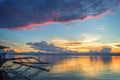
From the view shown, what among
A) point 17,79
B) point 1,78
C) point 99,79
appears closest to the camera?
point 1,78

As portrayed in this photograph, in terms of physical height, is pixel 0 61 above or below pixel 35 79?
above

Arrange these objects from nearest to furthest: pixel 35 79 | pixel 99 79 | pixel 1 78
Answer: pixel 1 78
pixel 35 79
pixel 99 79

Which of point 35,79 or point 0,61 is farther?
point 35,79

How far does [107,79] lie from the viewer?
68.3 metres

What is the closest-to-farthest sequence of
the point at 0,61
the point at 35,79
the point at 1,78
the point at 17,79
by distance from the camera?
the point at 1,78 < the point at 0,61 < the point at 17,79 < the point at 35,79

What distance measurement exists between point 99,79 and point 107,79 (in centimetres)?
272

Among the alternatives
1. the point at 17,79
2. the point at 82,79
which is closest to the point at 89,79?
the point at 82,79

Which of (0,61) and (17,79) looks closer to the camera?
(0,61)

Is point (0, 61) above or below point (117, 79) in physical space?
above

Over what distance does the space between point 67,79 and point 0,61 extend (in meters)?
27.2

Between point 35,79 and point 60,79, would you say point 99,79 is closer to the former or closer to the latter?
point 60,79

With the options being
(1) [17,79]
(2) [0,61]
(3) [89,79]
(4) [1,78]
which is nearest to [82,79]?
(3) [89,79]

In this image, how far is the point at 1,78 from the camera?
108 feet

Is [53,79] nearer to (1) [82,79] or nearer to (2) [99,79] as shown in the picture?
(1) [82,79]
